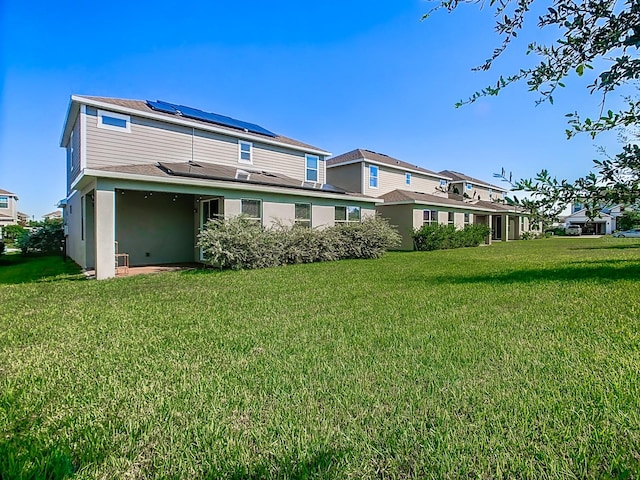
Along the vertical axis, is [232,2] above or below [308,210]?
above

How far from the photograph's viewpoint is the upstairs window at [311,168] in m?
19.0

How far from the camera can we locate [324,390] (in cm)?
304

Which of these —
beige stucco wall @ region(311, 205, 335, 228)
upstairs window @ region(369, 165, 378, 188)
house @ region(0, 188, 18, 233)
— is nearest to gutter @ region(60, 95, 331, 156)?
upstairs window @ region(369, 165, 378, 188)

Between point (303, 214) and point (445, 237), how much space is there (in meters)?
10.6

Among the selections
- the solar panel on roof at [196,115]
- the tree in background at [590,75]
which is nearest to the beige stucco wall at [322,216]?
the solar panel on roof at [196,115]

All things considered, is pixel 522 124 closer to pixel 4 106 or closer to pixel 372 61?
pixel 4 106

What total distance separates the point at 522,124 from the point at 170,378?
392cm

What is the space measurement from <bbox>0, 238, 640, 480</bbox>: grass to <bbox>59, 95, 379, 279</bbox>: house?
555 cm

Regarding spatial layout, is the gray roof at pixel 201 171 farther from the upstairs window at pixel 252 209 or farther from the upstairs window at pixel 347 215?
the upstairs window at pixel 347 215

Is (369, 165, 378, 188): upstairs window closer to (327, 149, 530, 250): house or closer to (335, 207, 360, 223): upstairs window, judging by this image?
(327, 149, 530, 250): house

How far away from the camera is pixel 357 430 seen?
2.47 metres

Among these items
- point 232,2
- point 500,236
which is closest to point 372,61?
point 232,2

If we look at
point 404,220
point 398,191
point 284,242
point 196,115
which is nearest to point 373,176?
point 398,191

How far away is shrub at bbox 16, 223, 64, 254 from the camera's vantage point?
787 inches
